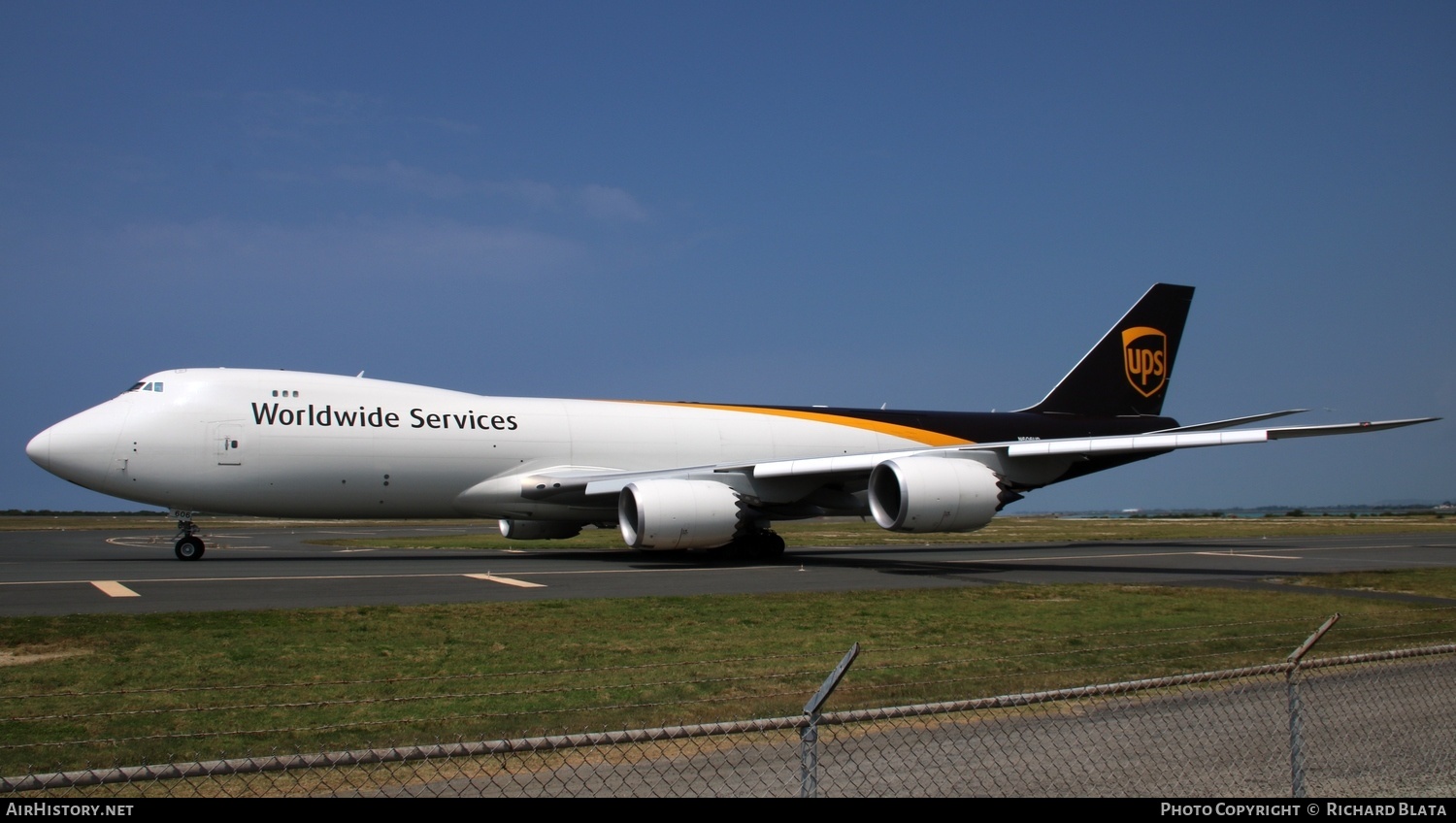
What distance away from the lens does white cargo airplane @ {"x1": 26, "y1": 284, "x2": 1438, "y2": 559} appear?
858 inches

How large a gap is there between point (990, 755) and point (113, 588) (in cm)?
1491

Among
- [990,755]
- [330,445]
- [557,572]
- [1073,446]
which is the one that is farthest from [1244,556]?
[990,755]

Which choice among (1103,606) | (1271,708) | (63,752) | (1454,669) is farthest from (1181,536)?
(63,752)

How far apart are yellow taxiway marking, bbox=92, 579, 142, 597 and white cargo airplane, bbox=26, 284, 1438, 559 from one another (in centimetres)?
501

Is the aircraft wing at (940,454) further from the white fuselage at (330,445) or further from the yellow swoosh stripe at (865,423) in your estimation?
the yellow swoosh stripe at (865,423)

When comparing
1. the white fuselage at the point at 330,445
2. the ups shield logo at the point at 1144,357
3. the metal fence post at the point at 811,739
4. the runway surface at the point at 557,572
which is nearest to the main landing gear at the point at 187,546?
the runway surface at the point at 557,572

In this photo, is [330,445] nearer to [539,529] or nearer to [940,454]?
[539,529]

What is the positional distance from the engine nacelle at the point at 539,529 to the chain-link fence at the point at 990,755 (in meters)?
18.7

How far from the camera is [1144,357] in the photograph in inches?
1352

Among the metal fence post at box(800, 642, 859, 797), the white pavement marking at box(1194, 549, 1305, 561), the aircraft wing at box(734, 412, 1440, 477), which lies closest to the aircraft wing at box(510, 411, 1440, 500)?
the aircraft wing at box(734, 412, 1440, 477)

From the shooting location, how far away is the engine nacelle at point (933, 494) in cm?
2144

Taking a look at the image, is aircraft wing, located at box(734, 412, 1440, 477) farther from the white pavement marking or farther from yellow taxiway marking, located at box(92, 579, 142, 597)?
yellow taxiway marking, located at box(92, 579, 142, 597)

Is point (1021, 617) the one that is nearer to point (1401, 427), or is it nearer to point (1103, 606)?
point (1103, 606)

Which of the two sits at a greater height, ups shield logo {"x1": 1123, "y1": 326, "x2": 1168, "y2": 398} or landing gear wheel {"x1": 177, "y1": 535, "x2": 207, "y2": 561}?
ups shield logo {"x1": 1123, "y1": 326, "x2": 1168, "y2": 398}
